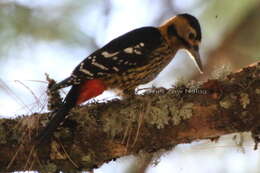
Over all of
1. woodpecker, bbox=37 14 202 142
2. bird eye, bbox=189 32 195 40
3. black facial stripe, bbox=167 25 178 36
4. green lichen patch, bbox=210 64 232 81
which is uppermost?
black facial stripe, bbox=167 25 178 36

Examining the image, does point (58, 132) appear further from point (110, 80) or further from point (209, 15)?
point (209, 15)

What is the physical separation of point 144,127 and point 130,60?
0.68 metres

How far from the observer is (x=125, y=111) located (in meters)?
2.28

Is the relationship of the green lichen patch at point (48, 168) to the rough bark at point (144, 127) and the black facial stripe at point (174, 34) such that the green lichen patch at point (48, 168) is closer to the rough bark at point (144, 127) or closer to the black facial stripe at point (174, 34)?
the rough bark at point (144, 127)

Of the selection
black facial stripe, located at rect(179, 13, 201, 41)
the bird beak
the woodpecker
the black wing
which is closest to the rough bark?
the woodpecker

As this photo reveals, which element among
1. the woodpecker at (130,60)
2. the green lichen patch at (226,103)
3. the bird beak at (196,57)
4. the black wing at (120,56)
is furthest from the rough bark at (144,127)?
the bird beak at (196,57)

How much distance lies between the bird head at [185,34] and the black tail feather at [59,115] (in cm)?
86

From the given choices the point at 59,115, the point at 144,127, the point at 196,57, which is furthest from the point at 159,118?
the point at 196,57

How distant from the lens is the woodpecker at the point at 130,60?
8.50 feet

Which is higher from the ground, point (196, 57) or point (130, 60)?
point (196, 57)

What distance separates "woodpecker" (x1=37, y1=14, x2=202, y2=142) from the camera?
259 centimetres

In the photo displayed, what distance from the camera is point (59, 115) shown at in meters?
2.27

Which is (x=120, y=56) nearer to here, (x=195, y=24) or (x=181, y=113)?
(x=195, y=24)

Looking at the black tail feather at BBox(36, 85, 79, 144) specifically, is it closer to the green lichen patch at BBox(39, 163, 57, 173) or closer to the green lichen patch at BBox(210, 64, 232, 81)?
the green lichen patch at BBox(39, 163, 57, 173)
